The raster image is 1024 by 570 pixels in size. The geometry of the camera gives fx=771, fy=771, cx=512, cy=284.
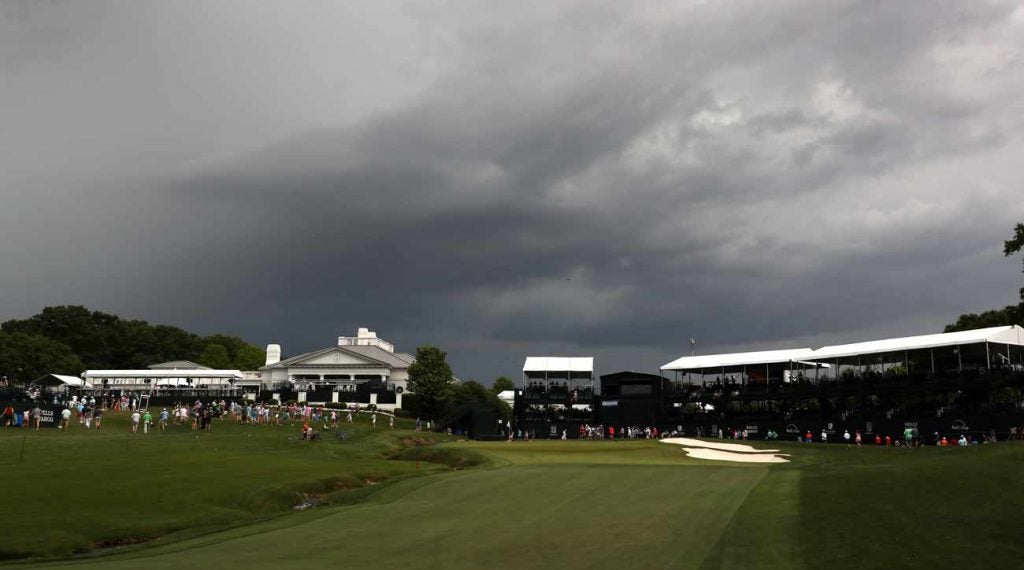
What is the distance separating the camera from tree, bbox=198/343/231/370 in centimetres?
18800

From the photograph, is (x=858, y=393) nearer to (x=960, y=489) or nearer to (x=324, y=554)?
(x=960, y=489)

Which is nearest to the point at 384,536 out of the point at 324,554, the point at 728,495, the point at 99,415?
the point at 324,554

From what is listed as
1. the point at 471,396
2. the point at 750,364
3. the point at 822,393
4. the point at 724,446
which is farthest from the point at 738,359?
the point at 471,396

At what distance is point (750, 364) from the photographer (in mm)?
89938

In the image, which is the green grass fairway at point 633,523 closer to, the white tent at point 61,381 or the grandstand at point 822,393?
the grandstand at point 822,393

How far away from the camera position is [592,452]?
5681cm

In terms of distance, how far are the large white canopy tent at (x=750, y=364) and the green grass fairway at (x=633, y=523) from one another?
55.4 metres

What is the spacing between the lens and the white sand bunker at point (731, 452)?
54.3 meters

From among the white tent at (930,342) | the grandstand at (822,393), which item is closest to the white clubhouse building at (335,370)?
the grandstand at (822,393)


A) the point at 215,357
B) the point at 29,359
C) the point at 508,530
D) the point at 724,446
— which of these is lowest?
the point at 724,446

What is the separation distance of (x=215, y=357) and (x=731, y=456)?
159966 millimetres

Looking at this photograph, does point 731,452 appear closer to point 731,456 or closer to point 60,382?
point 731,456

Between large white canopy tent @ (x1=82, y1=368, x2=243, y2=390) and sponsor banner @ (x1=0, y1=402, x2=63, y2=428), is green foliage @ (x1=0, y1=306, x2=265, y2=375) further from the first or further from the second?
sponsor banner @ (x1=0, y1=402, x2=63, y2=428)

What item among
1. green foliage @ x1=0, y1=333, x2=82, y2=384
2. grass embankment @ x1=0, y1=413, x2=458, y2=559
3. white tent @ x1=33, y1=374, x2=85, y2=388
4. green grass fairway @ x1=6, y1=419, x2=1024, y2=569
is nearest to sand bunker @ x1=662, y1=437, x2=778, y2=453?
green grass fairway @ x1=6, y1=419, x2=1024, y2=569
